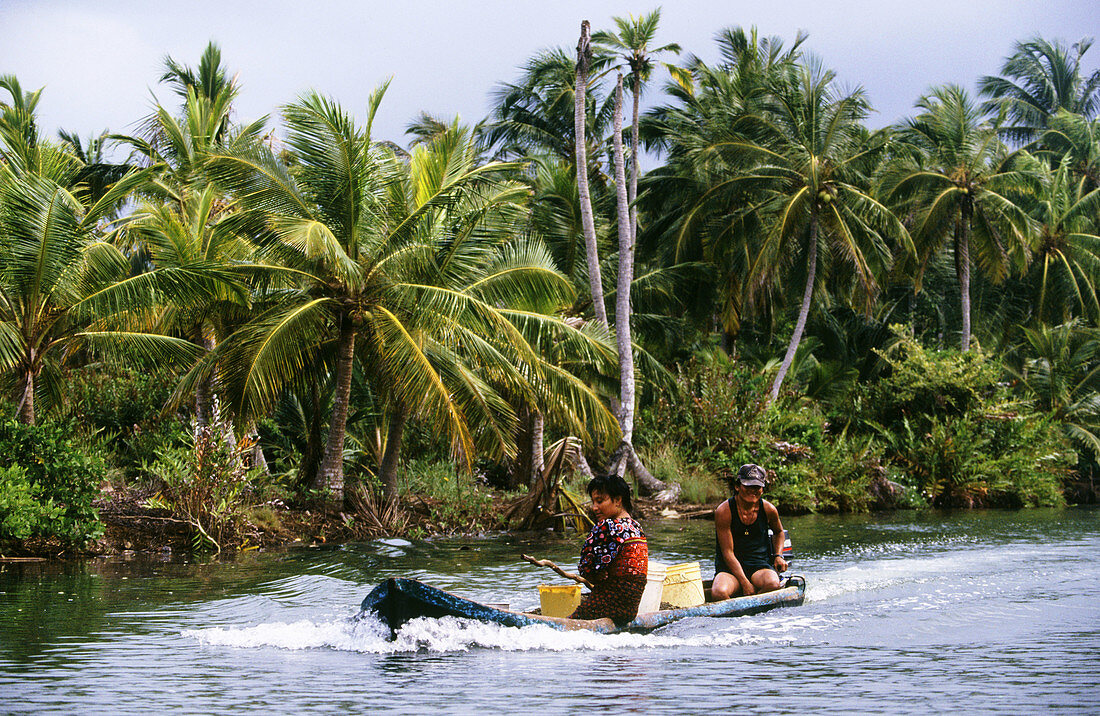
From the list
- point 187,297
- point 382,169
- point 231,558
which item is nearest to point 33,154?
point 187,297

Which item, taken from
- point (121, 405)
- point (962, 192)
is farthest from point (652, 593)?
point (962, 192)

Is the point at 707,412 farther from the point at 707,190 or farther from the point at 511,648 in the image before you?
the point at 511,648

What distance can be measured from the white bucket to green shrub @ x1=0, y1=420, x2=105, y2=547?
8931 mm

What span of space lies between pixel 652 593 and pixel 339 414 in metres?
9.61

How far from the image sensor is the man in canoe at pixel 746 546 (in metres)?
10.4

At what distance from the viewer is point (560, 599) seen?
9.12 meters

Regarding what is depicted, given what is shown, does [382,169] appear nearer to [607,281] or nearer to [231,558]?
[231,558]

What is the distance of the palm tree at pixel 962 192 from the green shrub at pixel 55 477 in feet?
A: 74.8

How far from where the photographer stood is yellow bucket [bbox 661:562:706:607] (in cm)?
981

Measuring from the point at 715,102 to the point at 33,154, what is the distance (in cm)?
1865

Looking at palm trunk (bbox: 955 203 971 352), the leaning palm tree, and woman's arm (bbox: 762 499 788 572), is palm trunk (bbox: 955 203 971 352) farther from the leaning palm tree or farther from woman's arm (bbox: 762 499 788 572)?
woman's arm (bbox: 762 499 788 572)

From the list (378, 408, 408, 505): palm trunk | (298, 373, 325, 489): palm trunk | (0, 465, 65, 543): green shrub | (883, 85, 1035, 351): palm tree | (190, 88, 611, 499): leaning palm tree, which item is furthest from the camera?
(883, 85, 1035, 351): palm tree

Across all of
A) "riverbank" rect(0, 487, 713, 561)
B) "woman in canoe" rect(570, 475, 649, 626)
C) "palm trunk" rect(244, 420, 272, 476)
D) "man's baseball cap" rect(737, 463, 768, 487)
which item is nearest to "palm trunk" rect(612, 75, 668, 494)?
"riverbank" rect(0, 487, 713, 561)

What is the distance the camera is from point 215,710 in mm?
6246
